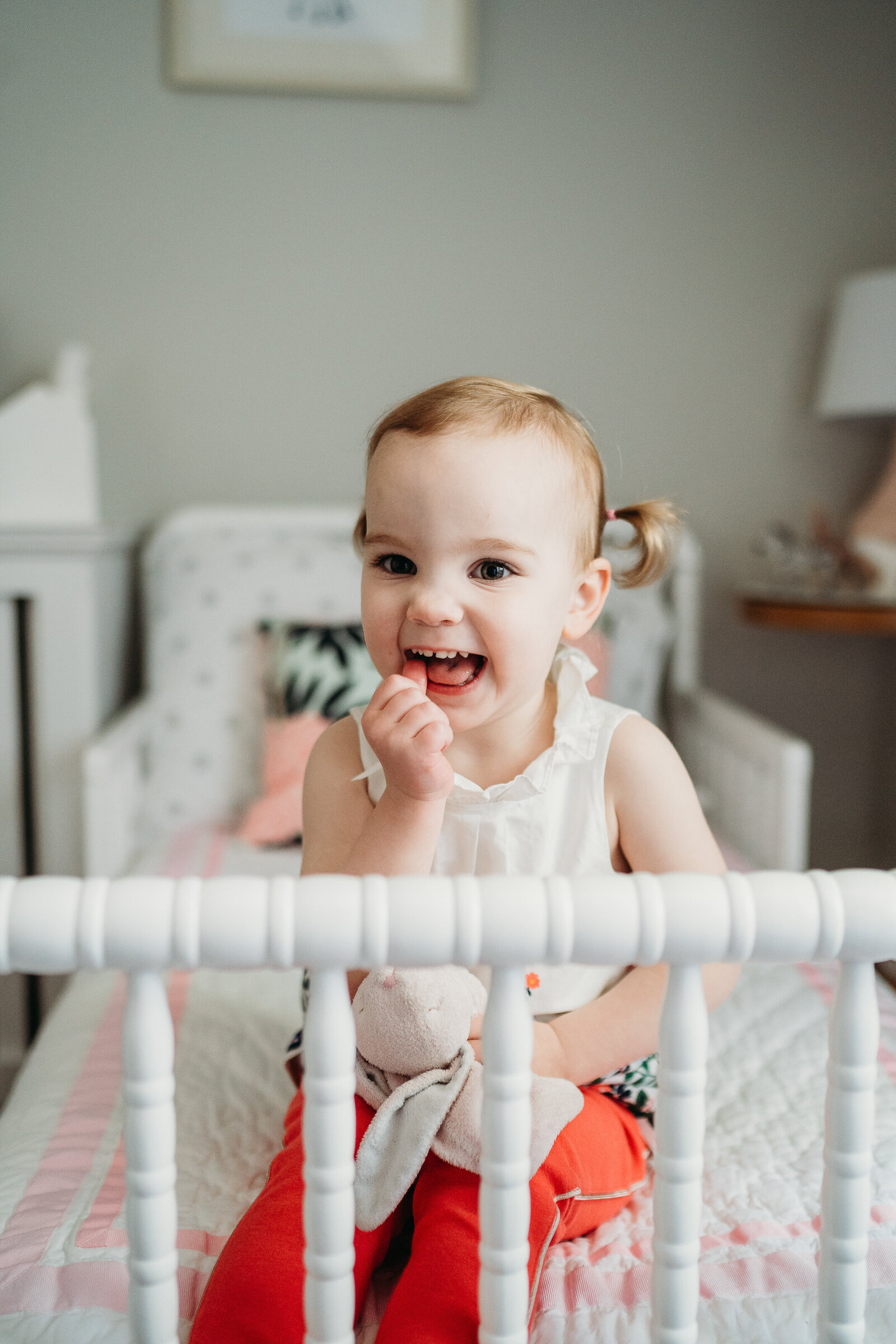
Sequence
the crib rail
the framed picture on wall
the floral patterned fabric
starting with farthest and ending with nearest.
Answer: the framed picture on wall
the floral patterned fabric
the crib rail

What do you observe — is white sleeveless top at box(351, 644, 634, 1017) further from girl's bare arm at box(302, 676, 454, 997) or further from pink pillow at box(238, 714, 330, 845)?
pink pillow at box(238, 714, 330, 845)

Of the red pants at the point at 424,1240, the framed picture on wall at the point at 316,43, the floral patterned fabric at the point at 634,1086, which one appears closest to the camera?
the red pants at the point at 424,1240

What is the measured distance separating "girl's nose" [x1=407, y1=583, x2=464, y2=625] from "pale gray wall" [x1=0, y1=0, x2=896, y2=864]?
134 cm

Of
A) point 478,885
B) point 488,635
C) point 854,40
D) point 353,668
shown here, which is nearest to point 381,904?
point 478,885

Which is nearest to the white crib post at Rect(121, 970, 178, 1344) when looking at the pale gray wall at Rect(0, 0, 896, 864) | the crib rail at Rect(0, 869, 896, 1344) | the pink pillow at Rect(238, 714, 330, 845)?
the crib rail at Rect(0, 869, 896, 1344)

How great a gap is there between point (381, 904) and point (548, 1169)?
0.34 meters

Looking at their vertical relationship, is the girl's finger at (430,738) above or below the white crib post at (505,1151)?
above

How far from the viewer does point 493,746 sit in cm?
80

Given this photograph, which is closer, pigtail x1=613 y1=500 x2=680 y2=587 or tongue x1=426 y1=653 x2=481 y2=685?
tongue x1=426 y1=653 x2=481 y2=685

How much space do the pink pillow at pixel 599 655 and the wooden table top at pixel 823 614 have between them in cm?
29

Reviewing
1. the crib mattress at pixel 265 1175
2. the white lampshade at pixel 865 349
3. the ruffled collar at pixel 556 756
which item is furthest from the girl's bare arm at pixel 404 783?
the white lampshade at pixel 865 349

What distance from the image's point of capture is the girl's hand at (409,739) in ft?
1.93

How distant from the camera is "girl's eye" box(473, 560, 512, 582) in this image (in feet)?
2.25

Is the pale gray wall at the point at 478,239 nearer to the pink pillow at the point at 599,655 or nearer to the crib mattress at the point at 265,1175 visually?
the pink pillow at the point at 599,655
